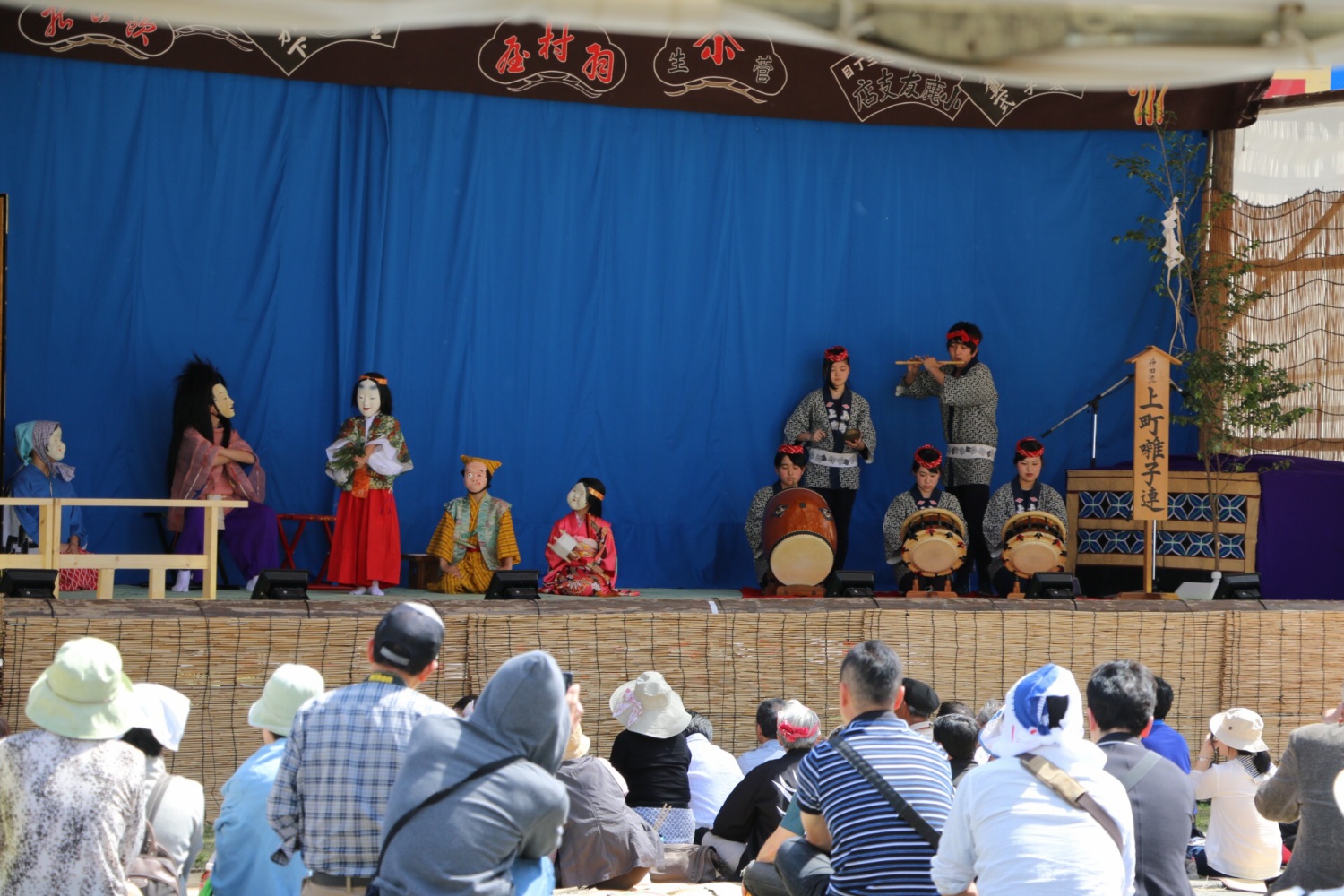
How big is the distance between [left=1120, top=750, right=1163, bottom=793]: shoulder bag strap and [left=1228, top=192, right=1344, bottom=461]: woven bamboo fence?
292 inches

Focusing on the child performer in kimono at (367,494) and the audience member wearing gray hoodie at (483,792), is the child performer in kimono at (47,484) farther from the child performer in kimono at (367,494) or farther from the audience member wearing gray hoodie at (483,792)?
the audience member wearing gray hoodie at (483,792)

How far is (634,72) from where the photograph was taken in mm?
9773

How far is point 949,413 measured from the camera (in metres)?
9.98

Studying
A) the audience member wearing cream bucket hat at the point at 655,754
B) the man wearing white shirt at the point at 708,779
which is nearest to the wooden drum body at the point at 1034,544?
the man wearing white shirt at the point at 708,779

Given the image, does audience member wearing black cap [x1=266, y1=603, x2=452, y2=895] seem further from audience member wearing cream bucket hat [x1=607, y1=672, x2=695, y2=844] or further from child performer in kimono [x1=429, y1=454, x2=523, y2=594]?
child performer in kimono [x1=429, y1=454, x2=523, y2=594]

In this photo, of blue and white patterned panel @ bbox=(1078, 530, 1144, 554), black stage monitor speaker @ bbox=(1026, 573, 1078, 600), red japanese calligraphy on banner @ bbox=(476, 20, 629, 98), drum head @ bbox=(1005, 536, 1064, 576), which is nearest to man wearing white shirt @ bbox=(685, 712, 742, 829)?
black stage monitor speaker @ bbox=(1026, 573, 1078, 600)

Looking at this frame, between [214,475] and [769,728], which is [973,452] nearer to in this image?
[214,475]

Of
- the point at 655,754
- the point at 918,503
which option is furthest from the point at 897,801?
the point at 918,503

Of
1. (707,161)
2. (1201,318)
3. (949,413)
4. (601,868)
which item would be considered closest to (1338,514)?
(1201,318)

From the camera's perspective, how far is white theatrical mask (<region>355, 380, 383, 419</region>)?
891cm

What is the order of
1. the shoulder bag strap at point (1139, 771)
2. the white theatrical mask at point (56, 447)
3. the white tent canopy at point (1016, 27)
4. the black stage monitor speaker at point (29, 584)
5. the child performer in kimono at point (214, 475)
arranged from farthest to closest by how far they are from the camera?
the child performer in kimono at point (214, 475)
the white theatrical mask at point (56, 447)
the black stage monitor speaker at point (29, 584)
the shoulder bag strap at point (1139, 771)
the white tent canopy at point (1016, 27)

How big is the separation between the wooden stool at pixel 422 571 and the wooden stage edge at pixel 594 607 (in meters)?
2.67

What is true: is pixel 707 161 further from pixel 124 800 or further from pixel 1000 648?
pixel 124 800

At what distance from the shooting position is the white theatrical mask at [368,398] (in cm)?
891
